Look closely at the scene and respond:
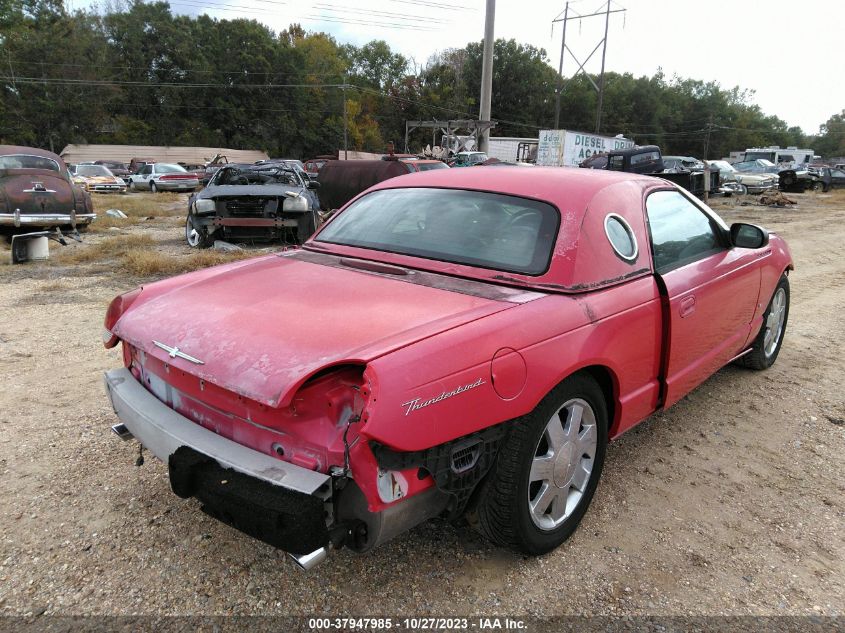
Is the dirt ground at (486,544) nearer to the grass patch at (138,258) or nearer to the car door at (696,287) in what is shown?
the car door at (696,287)

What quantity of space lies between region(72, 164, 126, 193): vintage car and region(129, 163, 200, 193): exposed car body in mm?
1242

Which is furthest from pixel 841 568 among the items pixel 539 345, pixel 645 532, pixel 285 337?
pixel 285 337

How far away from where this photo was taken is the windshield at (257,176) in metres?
11.1

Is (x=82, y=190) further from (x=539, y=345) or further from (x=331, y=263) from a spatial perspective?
(x=539, y=345)

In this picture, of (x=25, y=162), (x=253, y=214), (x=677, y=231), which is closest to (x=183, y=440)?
(x=677, y=231)

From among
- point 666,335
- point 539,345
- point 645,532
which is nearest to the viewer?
point 539,345

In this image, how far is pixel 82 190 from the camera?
1243cm

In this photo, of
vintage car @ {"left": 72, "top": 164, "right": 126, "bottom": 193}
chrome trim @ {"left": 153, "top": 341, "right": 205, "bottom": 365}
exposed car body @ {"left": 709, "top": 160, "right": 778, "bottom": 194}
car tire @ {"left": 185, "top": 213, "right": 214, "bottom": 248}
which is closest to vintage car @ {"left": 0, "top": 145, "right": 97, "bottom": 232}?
car tire @ {"left": 185, "top": 213, "right": 214, "bottom": 248}

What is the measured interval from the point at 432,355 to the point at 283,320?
2.03ft

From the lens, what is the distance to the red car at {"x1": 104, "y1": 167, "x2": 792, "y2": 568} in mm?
1863

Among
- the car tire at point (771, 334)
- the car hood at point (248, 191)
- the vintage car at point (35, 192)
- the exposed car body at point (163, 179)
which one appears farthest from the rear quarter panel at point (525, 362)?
the exposed car body at point (163, 179)

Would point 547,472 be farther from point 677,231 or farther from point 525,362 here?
point 677,231

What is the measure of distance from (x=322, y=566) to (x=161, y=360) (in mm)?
1027

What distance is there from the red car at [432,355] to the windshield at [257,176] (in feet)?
26.8
